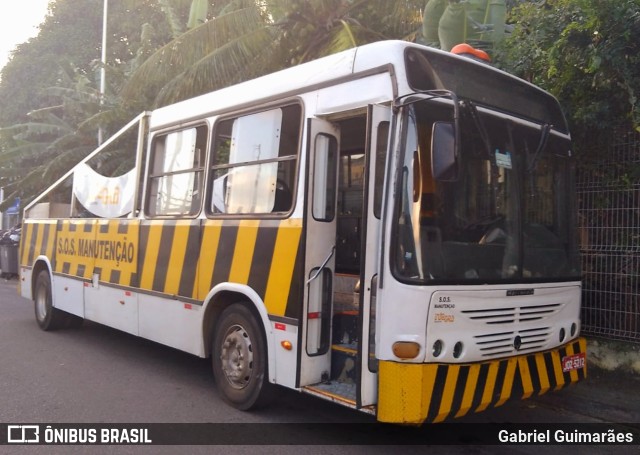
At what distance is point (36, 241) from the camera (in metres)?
9.67

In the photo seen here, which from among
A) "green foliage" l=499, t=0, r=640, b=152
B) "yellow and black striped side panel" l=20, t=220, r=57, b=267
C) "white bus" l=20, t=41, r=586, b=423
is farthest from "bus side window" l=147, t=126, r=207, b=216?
"green foliage" l=499, t=0, r=640, b=152

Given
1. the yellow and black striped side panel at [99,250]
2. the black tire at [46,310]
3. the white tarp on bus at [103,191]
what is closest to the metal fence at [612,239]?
the yellow and black striped side panel at [99,250]

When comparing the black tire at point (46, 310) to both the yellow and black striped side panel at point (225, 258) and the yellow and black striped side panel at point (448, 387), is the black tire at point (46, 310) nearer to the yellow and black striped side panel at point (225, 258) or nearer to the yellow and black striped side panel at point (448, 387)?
the yellow and black striped side panel at point (225, 258)

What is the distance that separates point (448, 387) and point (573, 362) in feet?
5.20

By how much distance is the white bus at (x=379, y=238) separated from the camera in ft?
13.1

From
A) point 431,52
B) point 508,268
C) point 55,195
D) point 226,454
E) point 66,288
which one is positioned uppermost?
point 431,52

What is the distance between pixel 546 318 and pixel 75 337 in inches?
271

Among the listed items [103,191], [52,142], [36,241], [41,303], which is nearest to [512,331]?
[103,191]

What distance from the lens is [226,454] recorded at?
14.5 ft

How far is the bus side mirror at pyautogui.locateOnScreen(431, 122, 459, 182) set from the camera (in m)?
3.77

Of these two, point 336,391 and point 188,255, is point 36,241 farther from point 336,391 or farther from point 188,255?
point 336,391

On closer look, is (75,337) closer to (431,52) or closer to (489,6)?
(431,52)

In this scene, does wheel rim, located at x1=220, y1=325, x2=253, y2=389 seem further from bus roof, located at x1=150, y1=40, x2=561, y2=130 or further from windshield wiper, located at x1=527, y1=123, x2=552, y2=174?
windshield wiper, located at x1=527, y1=123, x2=552, y2=174

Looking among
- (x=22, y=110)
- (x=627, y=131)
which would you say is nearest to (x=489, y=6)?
(x=627, y=131)
